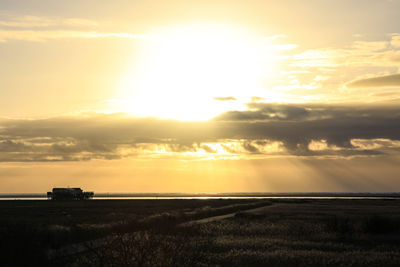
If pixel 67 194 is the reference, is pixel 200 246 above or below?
below

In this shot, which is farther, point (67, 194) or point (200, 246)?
point (67, 194)

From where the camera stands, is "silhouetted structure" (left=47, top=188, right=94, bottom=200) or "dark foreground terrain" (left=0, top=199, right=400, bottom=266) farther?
"silhouetted structure" (left=47, top=188, right=94, bottom=200)

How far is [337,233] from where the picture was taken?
42.6m

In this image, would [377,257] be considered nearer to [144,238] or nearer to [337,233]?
[337,233]

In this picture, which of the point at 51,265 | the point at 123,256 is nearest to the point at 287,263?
the point at 51,265

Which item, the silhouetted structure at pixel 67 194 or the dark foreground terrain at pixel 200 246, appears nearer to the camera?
the dark foreground terrain at pixel 200 246

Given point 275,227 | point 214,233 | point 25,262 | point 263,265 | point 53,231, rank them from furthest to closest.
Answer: point 275,227 → point 214,233 → point 53,231 → point 263,265 → point 25,262

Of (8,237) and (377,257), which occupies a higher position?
(8,237)

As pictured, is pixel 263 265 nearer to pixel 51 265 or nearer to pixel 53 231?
pixel 51 265

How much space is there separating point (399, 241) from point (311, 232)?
23.6ft

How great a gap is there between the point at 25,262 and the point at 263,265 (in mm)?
12444

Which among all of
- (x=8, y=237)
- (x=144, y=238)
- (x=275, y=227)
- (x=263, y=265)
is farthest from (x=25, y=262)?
(x=275, y=227)

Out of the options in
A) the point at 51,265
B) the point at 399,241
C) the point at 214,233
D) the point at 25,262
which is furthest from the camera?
the point at 214,233

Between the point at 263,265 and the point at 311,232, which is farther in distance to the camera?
the point at 311,232
